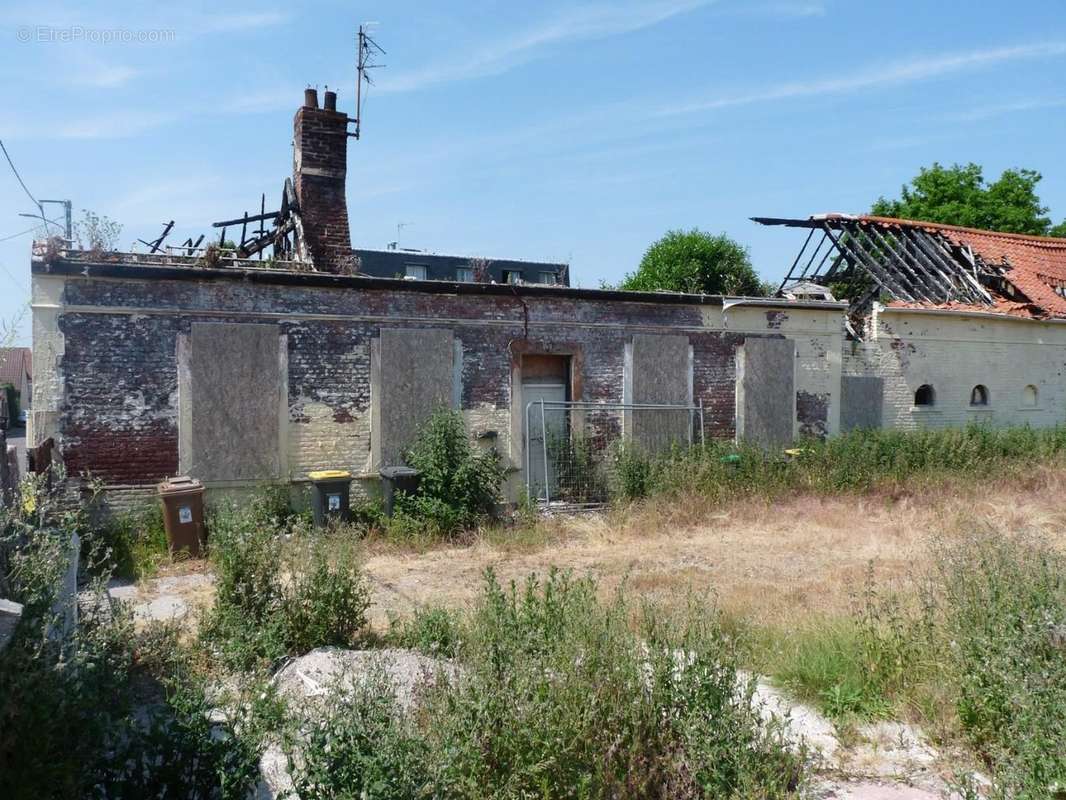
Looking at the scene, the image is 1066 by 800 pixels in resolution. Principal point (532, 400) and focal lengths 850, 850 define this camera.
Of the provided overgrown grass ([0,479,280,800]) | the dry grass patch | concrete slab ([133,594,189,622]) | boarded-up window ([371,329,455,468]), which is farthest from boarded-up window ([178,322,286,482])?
overgrown grass ([0,479,280,800])

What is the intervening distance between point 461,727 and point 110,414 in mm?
8281

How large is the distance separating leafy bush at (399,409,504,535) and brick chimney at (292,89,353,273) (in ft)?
15.3

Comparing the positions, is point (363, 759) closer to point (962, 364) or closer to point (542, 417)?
point (542, 417)

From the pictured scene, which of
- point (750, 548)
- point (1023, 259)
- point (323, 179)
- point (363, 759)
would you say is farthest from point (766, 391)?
point (363, 759)

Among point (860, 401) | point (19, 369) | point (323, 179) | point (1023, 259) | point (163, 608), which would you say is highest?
point (323, 179)

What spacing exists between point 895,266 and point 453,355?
1142 cm

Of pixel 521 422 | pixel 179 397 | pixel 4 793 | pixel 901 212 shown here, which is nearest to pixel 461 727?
pixel 4 793

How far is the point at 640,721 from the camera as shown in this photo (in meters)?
4.36

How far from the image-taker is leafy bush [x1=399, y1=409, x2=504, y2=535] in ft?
37.5

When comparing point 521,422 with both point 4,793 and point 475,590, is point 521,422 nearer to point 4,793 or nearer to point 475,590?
point 475,590

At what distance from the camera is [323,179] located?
608 inches

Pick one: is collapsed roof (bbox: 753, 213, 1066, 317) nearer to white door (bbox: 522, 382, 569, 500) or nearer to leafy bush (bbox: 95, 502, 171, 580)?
white door (bbox: 522, 382, 569, 500)

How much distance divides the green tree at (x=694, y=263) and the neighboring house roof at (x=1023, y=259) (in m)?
7.17

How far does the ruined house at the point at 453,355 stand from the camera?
10570 mm
